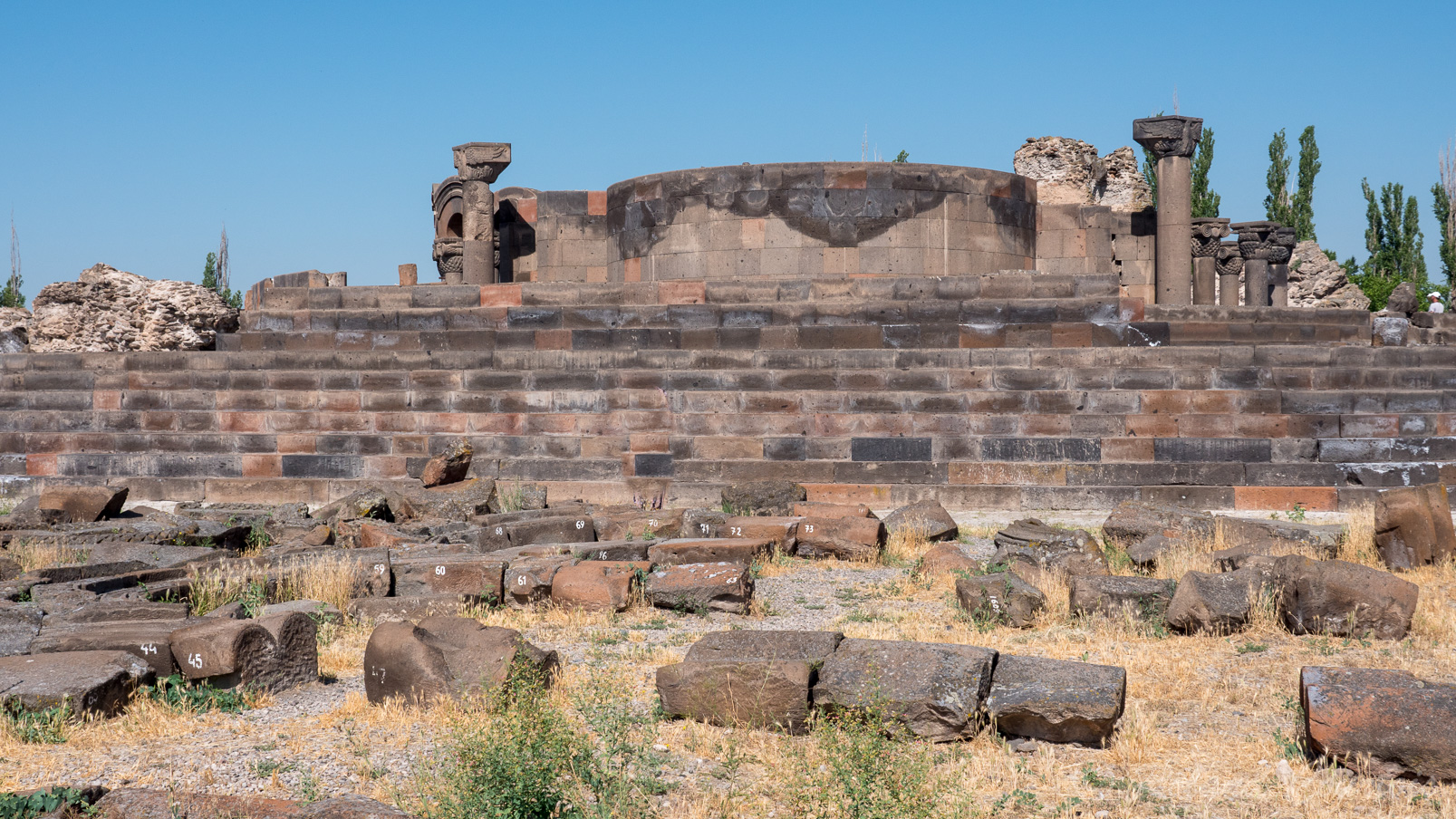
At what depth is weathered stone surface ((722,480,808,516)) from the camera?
13.0 meters

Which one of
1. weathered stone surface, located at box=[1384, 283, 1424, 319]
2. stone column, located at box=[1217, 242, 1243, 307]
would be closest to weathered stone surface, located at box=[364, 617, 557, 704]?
weathered stone surface, located at box=[1384, 283, 1424, 319]

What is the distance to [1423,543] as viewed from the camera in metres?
9.73

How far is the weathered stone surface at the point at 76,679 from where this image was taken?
615cm

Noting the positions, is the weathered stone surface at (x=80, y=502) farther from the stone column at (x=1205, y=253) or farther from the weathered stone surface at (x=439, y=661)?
the stone column at (x=1205, y=253)

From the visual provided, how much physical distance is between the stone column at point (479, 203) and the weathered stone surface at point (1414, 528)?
570 inches

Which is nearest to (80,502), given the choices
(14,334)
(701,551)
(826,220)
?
(14,334)

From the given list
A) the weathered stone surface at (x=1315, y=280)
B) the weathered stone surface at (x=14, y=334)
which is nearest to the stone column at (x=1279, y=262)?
the weathered stone surface at (x=1315, y=280)

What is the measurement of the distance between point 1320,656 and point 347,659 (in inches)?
241

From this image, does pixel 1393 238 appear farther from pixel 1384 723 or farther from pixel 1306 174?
pixel 1384 723

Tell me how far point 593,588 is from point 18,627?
380cm

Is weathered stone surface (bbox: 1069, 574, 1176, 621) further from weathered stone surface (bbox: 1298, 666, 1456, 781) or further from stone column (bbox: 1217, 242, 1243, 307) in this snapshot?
stone column (bbox: 1217, 242, 1243, 307)

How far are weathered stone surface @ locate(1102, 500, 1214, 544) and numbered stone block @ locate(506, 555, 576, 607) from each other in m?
5.17

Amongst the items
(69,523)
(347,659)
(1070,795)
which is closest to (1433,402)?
(1070,795)

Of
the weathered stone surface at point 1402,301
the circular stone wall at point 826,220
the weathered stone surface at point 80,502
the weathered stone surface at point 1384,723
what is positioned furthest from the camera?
the circular stone wall at point 826,220
